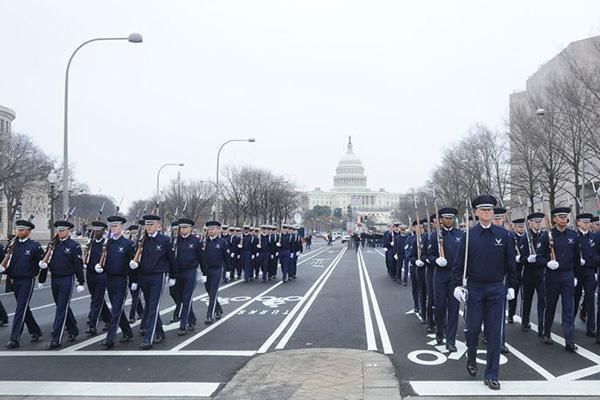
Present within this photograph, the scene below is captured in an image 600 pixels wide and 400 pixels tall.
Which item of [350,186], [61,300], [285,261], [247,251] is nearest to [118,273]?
[61,300]

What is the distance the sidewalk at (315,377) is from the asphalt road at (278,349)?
0.76 feet

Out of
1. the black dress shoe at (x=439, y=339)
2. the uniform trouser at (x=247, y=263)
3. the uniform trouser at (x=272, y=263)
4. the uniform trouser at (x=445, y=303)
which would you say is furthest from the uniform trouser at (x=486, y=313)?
the uniform trouser at (x=272, y=263)

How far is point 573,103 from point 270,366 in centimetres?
2327

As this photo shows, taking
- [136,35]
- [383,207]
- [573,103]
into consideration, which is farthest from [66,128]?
[383,207]

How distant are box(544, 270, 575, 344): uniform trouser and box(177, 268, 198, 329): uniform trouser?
594 cm

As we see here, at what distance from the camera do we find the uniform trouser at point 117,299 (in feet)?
35.7

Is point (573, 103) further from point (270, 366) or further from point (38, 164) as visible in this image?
point (38, 164)

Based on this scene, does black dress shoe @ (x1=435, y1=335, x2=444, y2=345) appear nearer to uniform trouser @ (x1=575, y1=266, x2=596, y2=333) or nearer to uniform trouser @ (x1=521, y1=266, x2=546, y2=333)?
uniform trouser @ (x1=521, y1=266, x2=546, y2=333)

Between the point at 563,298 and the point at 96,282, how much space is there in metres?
7.82

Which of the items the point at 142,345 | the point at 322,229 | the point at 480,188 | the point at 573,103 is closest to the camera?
the point at 142,345

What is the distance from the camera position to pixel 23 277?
11172mm

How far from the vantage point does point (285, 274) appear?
23.9 m

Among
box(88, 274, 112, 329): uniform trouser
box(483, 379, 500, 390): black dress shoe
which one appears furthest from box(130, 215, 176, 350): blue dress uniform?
box(483, 379, 500, 390): black dress shoe

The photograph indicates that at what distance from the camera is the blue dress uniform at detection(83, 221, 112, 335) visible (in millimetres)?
12133
